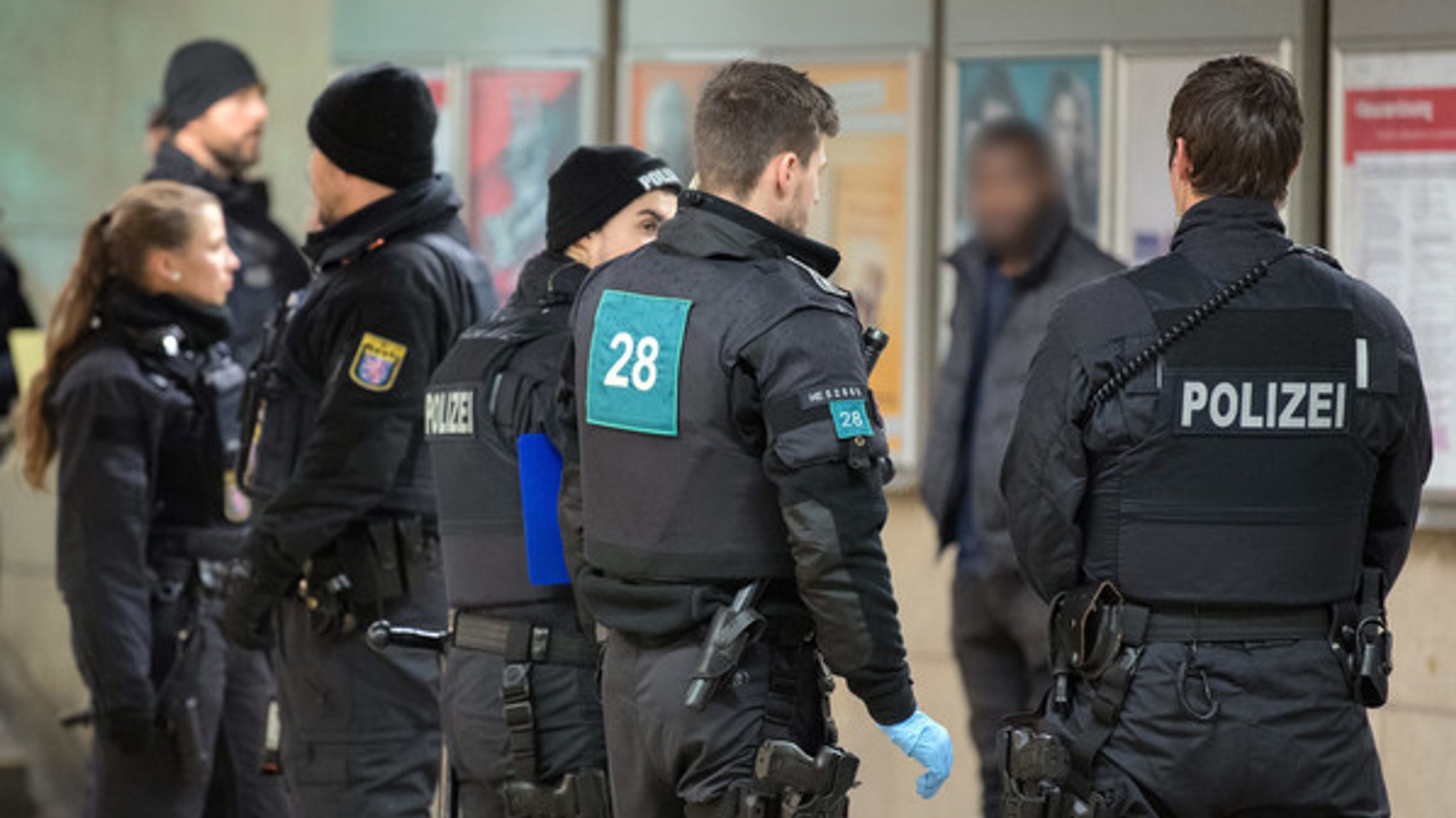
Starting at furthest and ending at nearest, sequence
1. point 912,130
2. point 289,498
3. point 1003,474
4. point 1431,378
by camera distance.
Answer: point 912,130 < point 1431,378 < point 289,498 < point 1003,474

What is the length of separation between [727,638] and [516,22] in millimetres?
4381

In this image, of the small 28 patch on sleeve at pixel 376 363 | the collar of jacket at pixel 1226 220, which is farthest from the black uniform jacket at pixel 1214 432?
the small 28 patch on sleeve at pixel 376 363

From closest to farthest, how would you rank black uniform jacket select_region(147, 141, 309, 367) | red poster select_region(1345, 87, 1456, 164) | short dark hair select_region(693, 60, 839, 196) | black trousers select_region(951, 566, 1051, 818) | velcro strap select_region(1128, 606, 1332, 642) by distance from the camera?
velcro strap select_region(1128, 606, 1332, 642), short dark hair select_region(693, 60, 839, 196), red poster select_region(1345, 87, 1456, 164), black trousers select_region(951, 566, 1051, 818), black uniform jacket select_region(147, 141, 309, 367)

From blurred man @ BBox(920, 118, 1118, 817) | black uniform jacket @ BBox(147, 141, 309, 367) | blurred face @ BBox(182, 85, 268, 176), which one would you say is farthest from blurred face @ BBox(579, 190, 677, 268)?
blurred face @ BBox(182, 85, 268, 176)

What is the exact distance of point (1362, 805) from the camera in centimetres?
396

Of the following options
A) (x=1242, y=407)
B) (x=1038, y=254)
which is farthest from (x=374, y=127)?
(x=1242, y=407)

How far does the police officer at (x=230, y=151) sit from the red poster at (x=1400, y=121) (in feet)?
11.3

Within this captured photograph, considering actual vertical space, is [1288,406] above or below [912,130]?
below

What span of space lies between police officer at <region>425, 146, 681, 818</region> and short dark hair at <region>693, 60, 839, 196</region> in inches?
27.3

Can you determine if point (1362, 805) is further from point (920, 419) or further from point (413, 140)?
point (920, 419)

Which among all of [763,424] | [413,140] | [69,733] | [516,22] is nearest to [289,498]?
[413,140]

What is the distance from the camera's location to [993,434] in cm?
676

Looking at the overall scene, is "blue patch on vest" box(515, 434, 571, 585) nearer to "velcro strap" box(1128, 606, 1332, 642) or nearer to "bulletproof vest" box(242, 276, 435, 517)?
"bulletproof vest" box(242, 276, 435, 517)

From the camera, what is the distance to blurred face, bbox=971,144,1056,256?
7.02 metres
